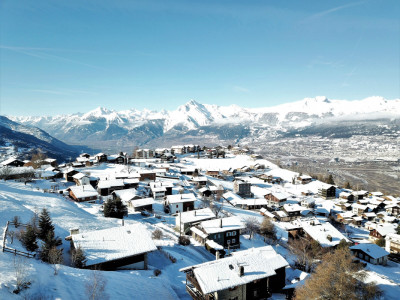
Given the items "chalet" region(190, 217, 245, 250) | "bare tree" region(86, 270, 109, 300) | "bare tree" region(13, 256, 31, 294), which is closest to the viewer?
"bare tree" region(13, 256, 31, 294)

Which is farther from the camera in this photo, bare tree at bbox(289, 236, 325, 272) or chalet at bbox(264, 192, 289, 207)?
chalet at bbox(264, 192, 289, 207)

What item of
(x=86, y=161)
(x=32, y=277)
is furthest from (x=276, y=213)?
(x=86, y=161)

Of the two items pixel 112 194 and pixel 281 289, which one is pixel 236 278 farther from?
pixel 112 194

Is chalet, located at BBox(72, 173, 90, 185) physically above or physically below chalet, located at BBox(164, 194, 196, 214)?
above

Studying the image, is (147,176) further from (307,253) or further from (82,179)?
(307,253)

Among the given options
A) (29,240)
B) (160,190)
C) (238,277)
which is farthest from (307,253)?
(29,240)

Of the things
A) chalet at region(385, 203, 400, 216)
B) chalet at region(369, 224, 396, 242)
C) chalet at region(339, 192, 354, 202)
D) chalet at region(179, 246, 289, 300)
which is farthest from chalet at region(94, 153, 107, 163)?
chalet at region(385, 203, 400, 216)

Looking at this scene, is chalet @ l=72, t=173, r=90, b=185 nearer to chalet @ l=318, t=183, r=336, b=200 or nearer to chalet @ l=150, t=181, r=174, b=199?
chalet @ l=150, t=181, r=174, b=199
